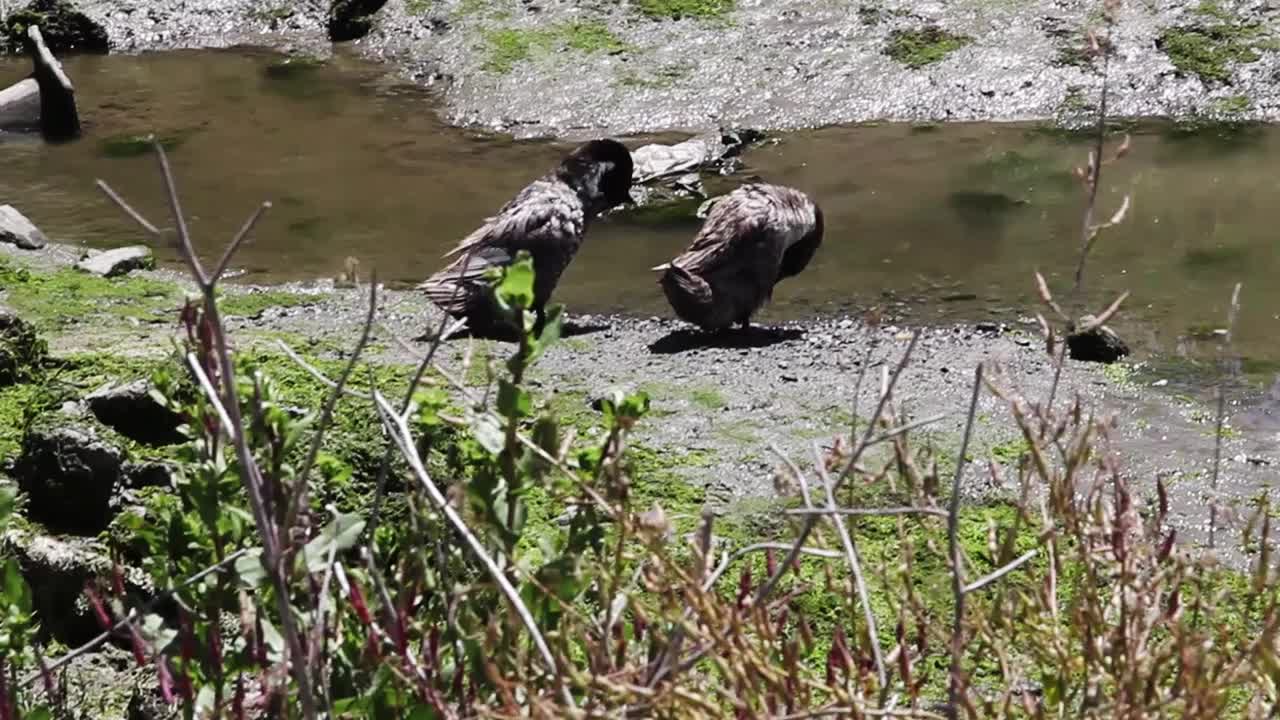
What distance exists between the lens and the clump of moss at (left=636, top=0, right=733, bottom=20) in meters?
12.3

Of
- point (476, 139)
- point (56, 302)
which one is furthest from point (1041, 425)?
point (476, 139)

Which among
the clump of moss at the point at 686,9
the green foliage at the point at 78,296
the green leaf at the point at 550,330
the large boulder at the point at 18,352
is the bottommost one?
the green foliage at the point at 78,296

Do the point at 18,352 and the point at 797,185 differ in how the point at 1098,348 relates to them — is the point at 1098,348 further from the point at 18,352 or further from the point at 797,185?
the point at 18,352

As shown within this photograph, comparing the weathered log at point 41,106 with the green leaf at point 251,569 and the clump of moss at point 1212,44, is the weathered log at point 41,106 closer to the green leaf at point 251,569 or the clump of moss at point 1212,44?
the clump of moss at point 1212,44

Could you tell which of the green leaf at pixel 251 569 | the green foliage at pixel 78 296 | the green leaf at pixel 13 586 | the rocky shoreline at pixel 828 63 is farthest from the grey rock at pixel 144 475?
the rocky shoreline at pixel 828 63

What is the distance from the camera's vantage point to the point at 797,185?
9.88 metres

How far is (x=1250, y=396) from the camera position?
6.17m

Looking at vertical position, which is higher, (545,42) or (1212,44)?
(1212,44)

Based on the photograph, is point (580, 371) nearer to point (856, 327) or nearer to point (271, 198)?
point (856, 327)

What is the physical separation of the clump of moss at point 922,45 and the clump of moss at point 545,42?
1.84 meters

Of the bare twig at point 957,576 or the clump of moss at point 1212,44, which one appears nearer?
the bare twig at point 957,576

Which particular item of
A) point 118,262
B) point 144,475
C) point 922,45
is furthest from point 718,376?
point 922,45

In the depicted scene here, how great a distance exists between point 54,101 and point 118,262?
145 inches

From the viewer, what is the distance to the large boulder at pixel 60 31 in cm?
1384
